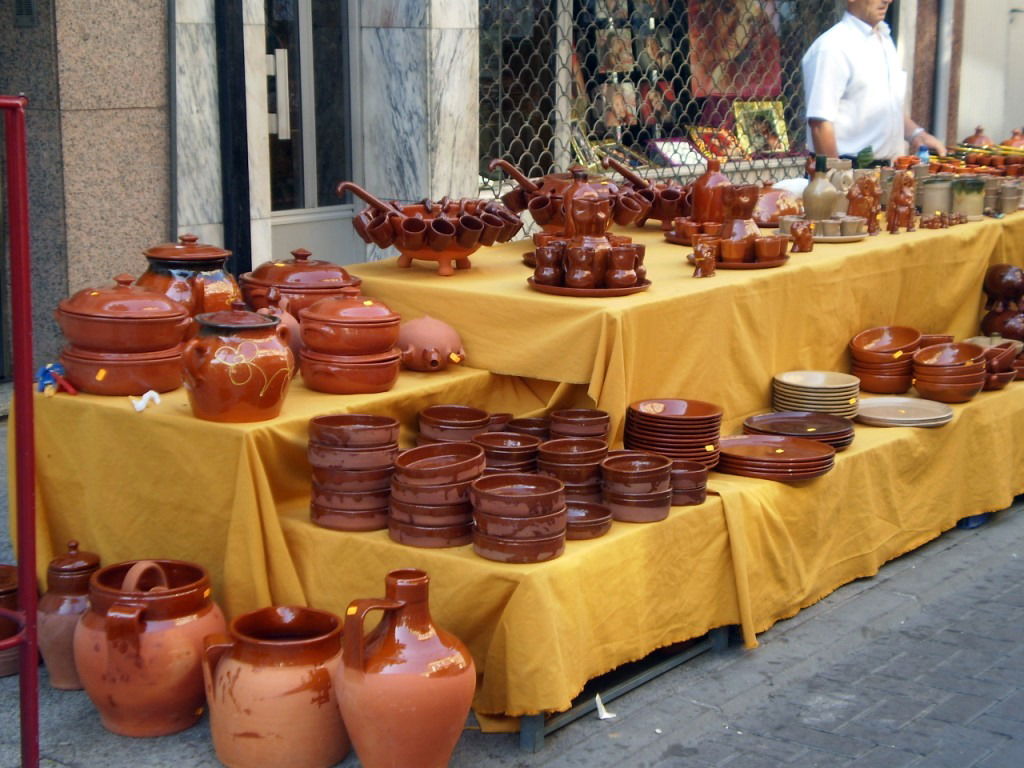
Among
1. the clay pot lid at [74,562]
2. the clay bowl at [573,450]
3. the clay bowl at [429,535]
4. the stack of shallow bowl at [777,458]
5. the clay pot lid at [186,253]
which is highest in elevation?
the clay pot lid at [186,253]

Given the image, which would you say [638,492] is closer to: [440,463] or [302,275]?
[440,463]

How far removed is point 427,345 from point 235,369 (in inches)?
32.3

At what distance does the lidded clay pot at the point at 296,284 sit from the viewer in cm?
438

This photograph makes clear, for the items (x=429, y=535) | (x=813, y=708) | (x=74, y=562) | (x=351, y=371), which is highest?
(x=351, y=371)

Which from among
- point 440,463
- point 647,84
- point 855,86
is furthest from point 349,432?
point 647,84

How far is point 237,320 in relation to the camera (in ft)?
12.3

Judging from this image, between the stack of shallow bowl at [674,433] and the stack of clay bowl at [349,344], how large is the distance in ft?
2.43

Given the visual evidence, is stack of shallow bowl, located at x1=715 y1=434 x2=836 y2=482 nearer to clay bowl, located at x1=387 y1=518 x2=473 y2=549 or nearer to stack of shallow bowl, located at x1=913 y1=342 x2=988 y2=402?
stack of shallow bowl, located at x1=913 y1=342 x2=988 y2=402

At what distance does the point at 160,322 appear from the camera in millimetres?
3904

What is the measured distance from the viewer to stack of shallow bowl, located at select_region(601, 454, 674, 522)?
3740 millimetres

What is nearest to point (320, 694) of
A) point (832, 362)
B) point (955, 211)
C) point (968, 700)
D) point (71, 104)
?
point (968, 700)

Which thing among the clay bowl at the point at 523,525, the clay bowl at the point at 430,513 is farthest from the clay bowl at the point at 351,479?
the clay bowl at the point at 523,525

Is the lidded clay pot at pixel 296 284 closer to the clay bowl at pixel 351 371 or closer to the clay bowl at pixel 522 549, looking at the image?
the clay bowl at pixel 351 371

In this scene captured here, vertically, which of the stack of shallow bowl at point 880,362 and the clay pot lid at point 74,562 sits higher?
the stack of shallow bowl at point 880,362
